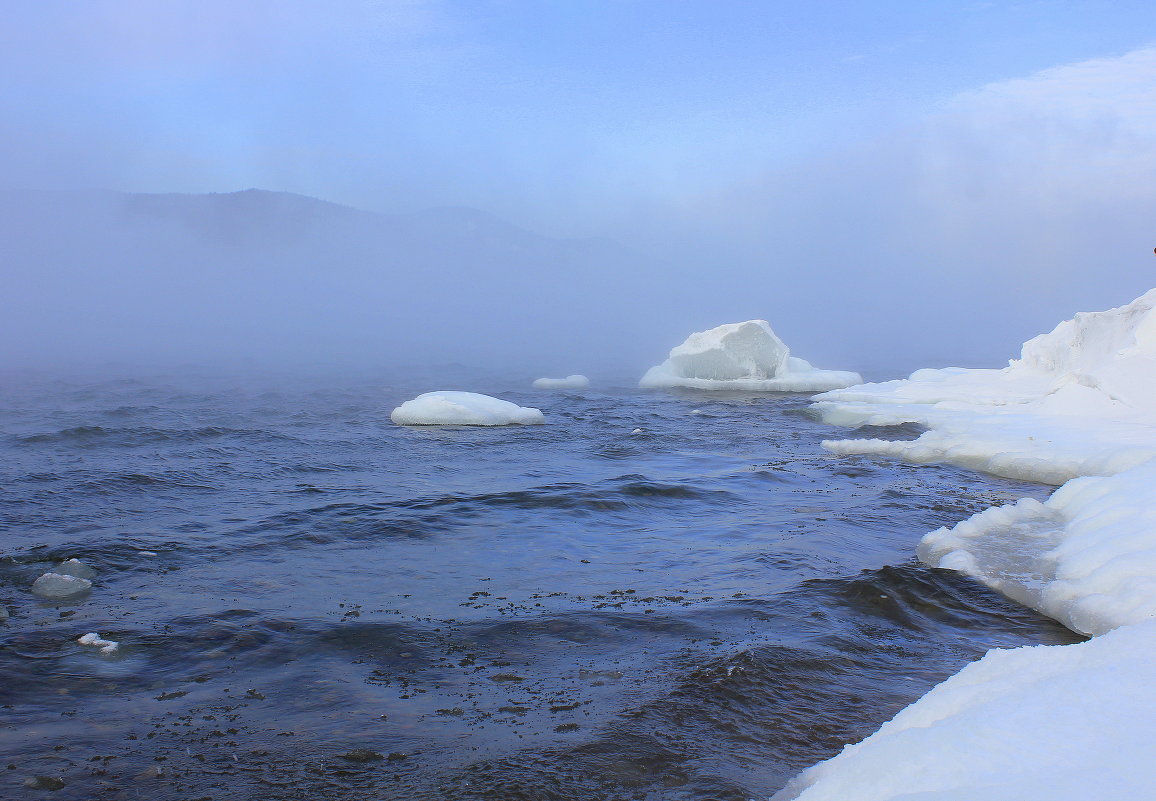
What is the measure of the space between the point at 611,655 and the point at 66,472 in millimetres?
9653

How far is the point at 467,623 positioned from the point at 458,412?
1151 centimetres

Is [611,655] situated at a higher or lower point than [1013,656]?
lower

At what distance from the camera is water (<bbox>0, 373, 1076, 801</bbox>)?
418 centimetres

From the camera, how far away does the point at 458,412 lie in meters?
17.5

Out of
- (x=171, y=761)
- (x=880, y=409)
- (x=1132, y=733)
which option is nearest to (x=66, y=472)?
(x=171, y=761)

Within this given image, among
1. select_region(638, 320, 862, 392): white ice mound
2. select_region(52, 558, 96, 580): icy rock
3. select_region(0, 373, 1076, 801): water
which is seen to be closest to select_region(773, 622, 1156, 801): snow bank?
select_region(0, 373, 1076, 801): water

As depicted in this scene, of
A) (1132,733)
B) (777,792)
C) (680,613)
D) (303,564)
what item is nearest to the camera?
(1132,733)

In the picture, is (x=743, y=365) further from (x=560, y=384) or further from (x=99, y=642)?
(x=99, y=642)

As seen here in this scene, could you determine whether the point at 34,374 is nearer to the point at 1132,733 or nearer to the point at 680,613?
the point at 680,613

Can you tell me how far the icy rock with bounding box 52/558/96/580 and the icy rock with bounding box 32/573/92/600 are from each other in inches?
10.8

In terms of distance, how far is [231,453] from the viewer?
45.0ft

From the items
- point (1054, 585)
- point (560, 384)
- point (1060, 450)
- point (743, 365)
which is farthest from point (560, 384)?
point (1054, 585)

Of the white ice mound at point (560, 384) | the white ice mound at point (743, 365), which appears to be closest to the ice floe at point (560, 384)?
the white ice mound at point (560, 384)

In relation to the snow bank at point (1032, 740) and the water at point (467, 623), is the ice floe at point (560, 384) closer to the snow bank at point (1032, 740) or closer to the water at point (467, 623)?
the water at point (467, 623)
